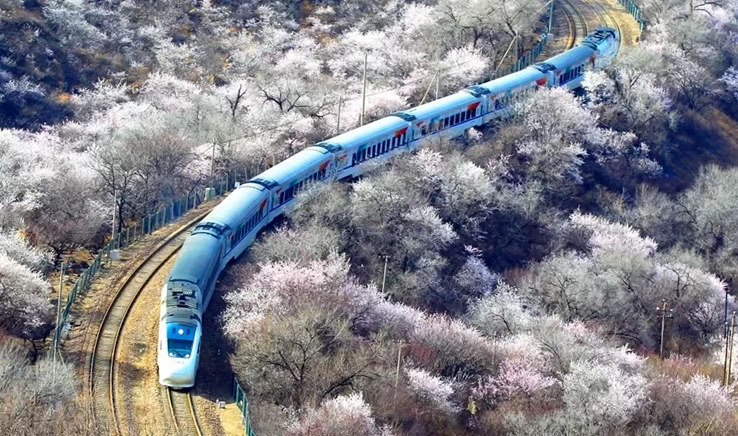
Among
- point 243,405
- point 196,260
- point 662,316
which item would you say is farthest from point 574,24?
point 243,405

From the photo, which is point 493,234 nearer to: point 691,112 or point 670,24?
point 691,112

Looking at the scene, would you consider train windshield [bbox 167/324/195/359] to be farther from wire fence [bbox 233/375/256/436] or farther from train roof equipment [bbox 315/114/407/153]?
train roof equipment [bbox 315/114/407/153]

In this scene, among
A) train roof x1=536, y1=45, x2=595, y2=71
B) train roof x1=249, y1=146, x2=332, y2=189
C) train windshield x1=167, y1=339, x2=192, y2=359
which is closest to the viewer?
train windshield x1=167, y1=339, x2=192, y2=359

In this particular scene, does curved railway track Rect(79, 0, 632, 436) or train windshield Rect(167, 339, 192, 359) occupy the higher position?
train windshield Rect(167, 339, 192, 359)

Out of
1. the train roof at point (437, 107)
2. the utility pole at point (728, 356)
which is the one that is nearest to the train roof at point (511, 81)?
the train roof at point (437, 107)

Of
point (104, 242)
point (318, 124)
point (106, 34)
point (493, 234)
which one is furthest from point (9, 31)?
point (493, 234)

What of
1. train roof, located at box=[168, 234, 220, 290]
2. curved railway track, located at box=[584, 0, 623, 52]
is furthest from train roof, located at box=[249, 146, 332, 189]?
curved railway track, located at box=[584, 0, 623, 52]

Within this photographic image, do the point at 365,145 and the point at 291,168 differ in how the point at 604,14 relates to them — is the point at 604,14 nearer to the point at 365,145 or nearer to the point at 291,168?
the point at 365,145
